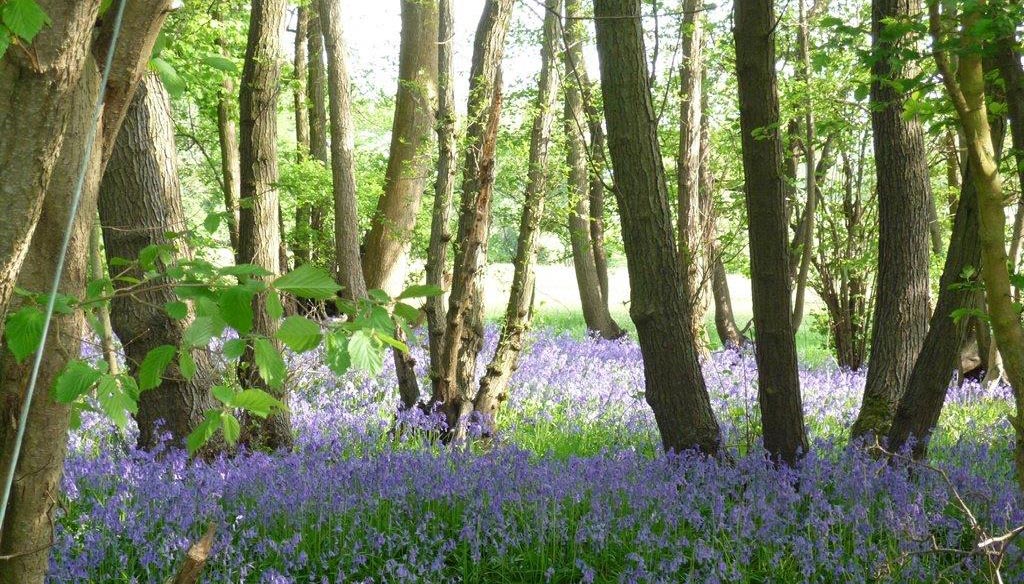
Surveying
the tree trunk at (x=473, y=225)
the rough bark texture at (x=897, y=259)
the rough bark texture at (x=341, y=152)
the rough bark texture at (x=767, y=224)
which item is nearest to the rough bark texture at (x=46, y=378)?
the rough bark texture at (x=767, y=224)

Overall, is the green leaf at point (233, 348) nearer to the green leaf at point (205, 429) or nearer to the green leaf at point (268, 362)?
the green leaf at point (268, 362)

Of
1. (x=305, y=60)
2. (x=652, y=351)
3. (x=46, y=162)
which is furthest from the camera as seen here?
(x=305, y=60)

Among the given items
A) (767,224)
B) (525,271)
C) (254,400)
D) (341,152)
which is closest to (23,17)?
(254,400)

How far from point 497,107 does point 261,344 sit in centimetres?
540

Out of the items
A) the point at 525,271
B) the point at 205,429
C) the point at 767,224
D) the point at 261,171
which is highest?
the point at 261,171

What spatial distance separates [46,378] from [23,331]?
331 millimetres

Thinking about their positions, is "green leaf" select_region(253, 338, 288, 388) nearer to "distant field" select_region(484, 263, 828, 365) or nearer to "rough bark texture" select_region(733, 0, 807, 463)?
"rough bark texture" select_region(733, 0, 807, 463)

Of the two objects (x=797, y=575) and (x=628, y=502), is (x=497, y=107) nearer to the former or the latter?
(x=628, y=502)

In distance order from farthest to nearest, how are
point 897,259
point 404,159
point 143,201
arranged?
1. point 404,159
2. point 897,259
3. point 143,201

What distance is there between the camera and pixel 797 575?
4020 millimetres

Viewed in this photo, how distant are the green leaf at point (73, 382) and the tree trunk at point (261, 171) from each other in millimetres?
4892

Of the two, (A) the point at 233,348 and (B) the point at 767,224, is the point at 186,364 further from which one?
(B) the point at 767,224

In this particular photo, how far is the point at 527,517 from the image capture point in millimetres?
4641

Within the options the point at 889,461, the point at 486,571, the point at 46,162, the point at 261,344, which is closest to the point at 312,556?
the point at 486,571
